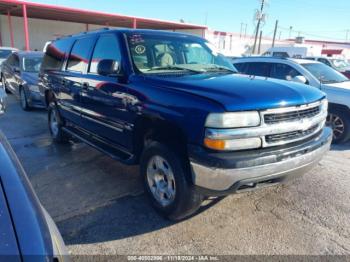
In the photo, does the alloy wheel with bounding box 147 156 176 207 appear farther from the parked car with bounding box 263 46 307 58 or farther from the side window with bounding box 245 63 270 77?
the parked car with bounding box 263 46 307 58

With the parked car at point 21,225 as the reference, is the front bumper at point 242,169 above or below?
below

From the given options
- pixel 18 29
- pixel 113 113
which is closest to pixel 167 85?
pixel 113 113

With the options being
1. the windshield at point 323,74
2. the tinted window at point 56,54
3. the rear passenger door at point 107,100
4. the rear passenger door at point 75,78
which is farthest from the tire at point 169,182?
the windshield at point 323,74

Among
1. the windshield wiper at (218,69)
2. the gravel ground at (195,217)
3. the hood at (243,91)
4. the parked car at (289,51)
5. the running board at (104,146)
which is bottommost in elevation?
the gravel ground at (195,217)

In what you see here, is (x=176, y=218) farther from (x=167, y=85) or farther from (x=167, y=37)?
(x=167, y=37)

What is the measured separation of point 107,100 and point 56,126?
100 inches

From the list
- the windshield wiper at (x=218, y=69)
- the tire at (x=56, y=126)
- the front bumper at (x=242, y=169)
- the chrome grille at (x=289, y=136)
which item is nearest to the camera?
the front bumper at (x=242, y=169)

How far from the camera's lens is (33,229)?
4.44 ft

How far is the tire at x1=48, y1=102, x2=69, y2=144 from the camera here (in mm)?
5837

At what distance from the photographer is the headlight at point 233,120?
8.75 ft

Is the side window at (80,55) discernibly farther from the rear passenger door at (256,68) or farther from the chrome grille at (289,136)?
the rear passenger door at (256,68)

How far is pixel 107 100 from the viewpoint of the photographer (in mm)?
3969

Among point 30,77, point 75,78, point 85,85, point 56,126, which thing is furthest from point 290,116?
point 30,77

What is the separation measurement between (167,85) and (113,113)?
1.04 m
